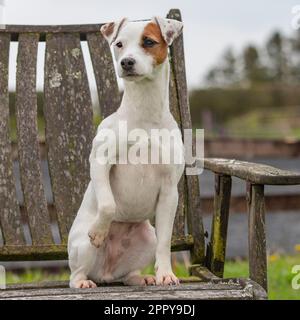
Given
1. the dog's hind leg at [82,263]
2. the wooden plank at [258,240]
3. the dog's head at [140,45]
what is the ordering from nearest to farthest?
1. the dog's head at [140,45]
2. the wooden plank at [258,240]
3. the dog's hind leg at [82,263]

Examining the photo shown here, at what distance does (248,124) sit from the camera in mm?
27141

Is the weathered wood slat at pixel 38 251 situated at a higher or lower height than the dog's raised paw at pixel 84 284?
higher

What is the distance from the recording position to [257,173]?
2.86 m

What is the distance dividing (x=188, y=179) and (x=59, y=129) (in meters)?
0.65

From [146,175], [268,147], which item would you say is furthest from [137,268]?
[268,147]

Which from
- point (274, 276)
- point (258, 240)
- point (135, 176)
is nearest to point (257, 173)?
point (258, 240)

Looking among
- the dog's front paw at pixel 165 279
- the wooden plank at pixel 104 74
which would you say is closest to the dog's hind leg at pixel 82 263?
the dog's front paw at pixel 165 279

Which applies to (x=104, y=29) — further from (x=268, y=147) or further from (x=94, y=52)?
(x=268, y=147)

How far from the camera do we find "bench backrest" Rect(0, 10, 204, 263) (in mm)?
3629

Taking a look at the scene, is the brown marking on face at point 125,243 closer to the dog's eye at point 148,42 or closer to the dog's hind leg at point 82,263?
the dog's hind leg at point 82,263

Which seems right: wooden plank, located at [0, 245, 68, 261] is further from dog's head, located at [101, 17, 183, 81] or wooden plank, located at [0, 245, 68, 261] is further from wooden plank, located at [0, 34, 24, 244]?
dog's head, located at [101, 17, 183, 81]

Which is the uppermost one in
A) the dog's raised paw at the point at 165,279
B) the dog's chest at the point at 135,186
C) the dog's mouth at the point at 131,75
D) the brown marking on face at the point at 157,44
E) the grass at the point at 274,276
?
the brown marking on face at the point at 157,44

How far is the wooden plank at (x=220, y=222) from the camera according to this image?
3377 mm
